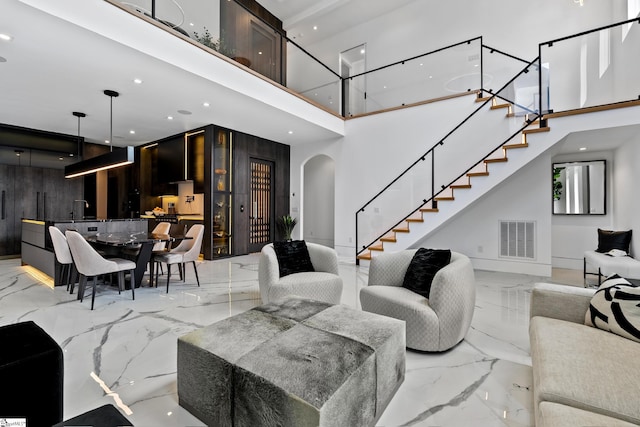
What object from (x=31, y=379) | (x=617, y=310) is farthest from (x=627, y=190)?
(x=31, y=379)

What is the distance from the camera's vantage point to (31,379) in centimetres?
133

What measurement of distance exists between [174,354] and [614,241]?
617 cm

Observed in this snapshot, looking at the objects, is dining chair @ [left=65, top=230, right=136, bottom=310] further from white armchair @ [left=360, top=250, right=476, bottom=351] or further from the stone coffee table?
white armchair @ [left=360, top=250, right=476, bottom=351]

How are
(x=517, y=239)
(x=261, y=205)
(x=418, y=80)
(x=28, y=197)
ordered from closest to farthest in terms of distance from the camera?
(x=517, y=239), (x=418, y=80), (x=28, y=197), (x=261, y=205)

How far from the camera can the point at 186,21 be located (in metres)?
4.48

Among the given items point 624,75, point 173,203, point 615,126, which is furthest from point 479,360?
point 173,203

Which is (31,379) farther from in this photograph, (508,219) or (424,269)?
(508,219)

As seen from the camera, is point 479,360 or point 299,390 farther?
point 479,360

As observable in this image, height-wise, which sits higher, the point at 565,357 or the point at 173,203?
the point at 173,203

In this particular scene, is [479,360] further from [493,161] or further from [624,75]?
[624,75]

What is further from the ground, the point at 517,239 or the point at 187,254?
the point at 517,239

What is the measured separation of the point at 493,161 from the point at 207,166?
5773 mm

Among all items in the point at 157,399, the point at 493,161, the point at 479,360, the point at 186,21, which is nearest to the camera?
the point at 157,399

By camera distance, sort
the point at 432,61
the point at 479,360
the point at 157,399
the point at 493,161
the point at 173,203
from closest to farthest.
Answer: the point at 157,399 → the point at 479,360 → the point at 493,161 → the point at 432,61 → the point at 173,203
